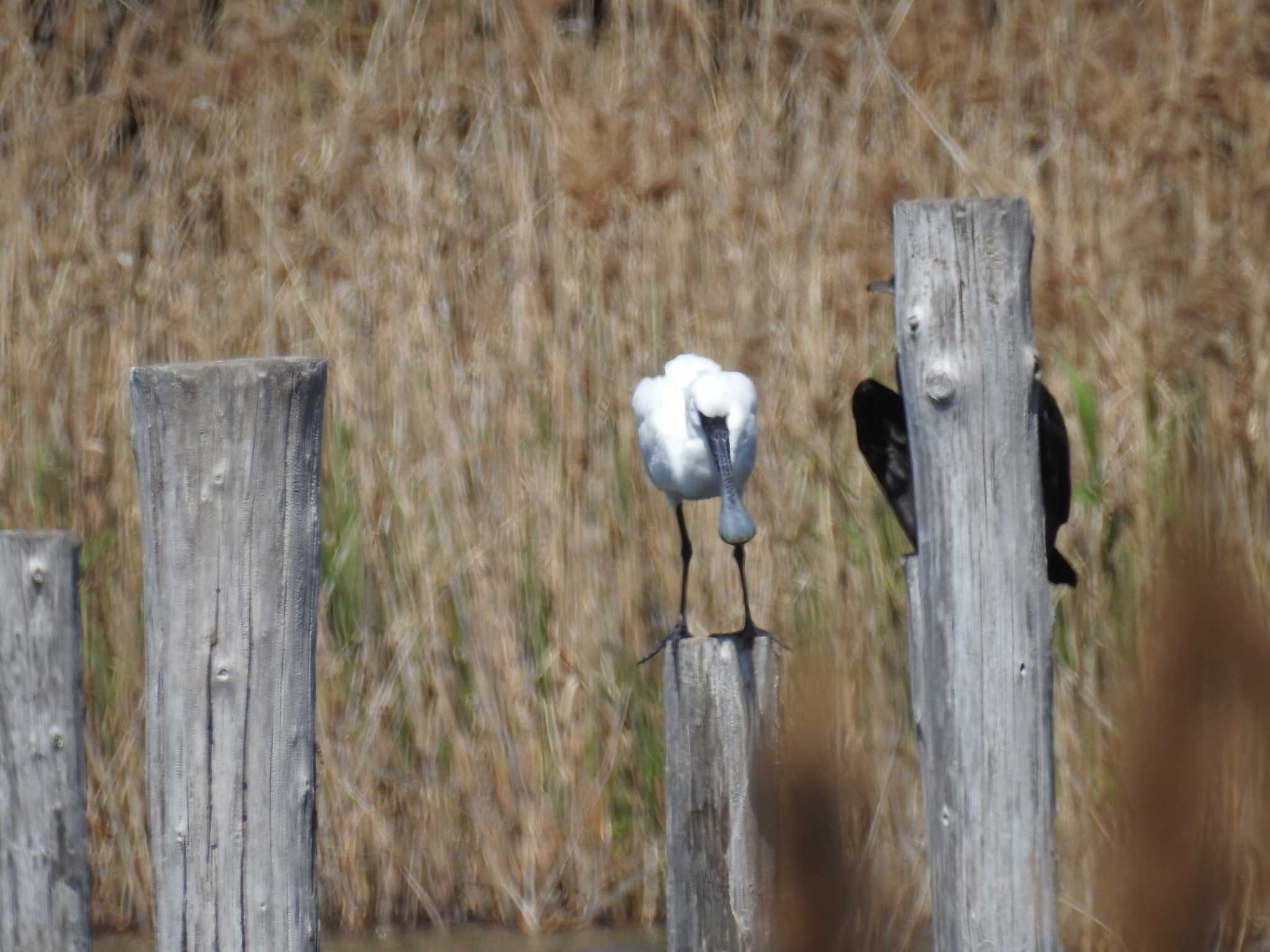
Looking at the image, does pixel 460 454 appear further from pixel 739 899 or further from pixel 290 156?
pixel 739 899

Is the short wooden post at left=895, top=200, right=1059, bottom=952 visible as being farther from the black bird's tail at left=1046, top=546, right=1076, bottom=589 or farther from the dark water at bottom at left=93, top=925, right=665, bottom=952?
the dark water at bottom at left=93, top=925, right=665, bottom=952

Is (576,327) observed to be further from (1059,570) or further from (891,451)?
(1059,570)

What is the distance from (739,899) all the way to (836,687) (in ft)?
3.30

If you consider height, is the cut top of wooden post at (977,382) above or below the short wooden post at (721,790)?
above

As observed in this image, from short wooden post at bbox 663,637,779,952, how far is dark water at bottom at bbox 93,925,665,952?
4.95ft

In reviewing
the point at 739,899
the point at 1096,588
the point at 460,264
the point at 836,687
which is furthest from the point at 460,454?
the point at 739,899

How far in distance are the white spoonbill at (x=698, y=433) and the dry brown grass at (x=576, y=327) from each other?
2.45 feet

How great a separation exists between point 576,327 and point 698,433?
1290 mm

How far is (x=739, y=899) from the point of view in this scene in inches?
98.4

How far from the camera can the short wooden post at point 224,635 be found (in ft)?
6.79

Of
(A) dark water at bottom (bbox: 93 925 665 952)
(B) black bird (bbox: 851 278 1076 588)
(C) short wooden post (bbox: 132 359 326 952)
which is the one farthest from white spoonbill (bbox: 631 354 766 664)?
(A) dark water at bottom (bbox: 93 925 665 952)

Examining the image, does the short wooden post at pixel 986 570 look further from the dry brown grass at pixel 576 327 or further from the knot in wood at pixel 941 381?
the dry brown grass at pixel 576 327

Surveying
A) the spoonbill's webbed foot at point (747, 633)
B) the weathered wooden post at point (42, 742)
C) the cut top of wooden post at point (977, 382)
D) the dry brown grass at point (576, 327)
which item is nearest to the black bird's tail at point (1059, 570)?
the spoonbill's webbed foot at point (747, 633)

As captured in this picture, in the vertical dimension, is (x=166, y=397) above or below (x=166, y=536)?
above
